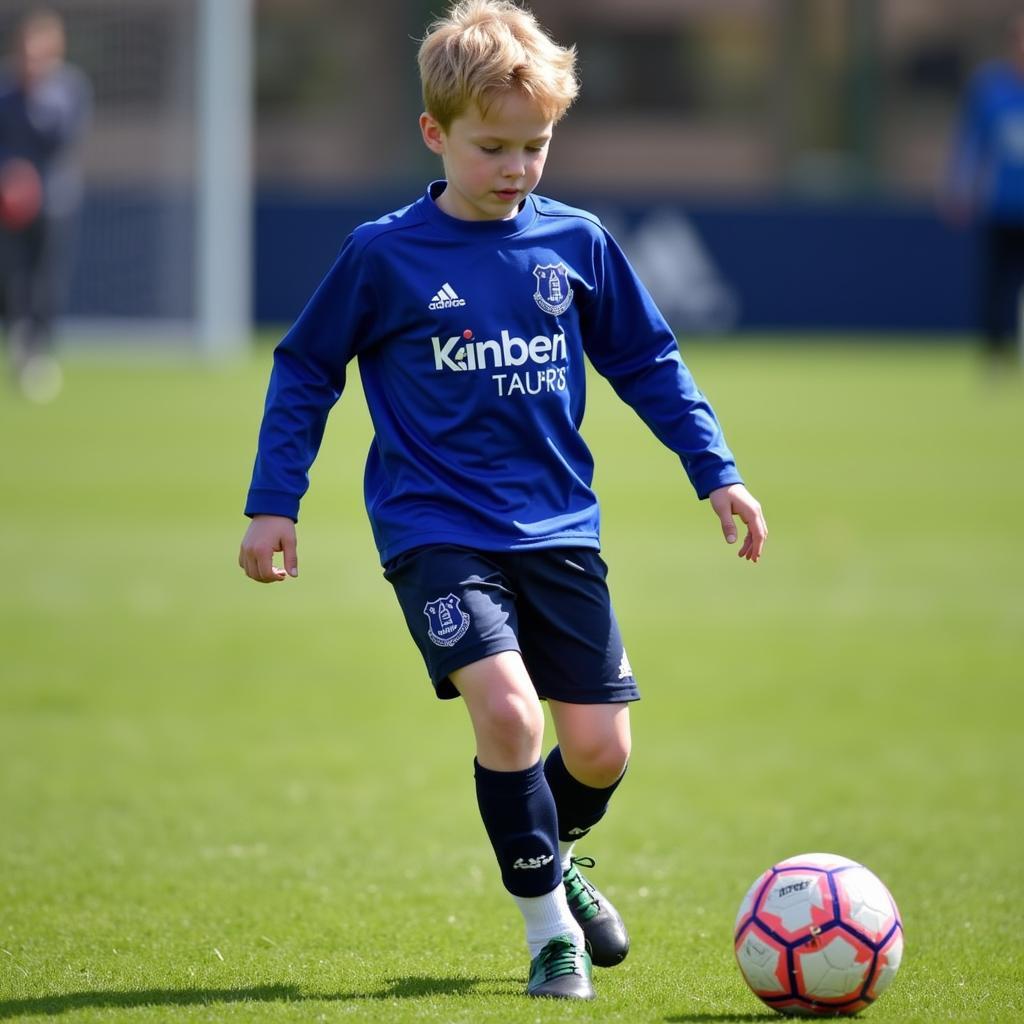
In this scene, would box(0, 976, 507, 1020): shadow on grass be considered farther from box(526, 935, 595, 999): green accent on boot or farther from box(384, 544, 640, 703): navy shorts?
box(384, 544, 640, 703): navy shorts

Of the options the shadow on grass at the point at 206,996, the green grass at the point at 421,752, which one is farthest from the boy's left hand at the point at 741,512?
the shadow on grass at the point at 206,996

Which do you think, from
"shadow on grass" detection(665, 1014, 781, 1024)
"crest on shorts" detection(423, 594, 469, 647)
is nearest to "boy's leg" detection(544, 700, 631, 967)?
"crest on shorts" detection(423, 594, 469, 647)

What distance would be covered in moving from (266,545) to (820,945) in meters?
1.32

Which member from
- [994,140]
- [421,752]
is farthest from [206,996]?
[994,140]

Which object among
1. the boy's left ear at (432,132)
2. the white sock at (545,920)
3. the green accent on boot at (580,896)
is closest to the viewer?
the white sock at (545,920)

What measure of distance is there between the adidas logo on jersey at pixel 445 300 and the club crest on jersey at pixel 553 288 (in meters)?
0.17

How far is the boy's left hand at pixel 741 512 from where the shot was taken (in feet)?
12.8

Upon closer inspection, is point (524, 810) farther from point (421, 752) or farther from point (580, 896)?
point (421, 752)

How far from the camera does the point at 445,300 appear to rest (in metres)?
3.82

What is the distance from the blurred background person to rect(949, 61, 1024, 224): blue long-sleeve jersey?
8444 mm

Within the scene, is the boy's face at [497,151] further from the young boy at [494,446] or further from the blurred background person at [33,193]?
the blurred background person at [33,193]

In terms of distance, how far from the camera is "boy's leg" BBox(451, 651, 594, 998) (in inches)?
143

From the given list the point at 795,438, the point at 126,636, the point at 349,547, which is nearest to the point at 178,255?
the point at 795,438

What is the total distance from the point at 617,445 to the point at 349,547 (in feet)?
17.7
